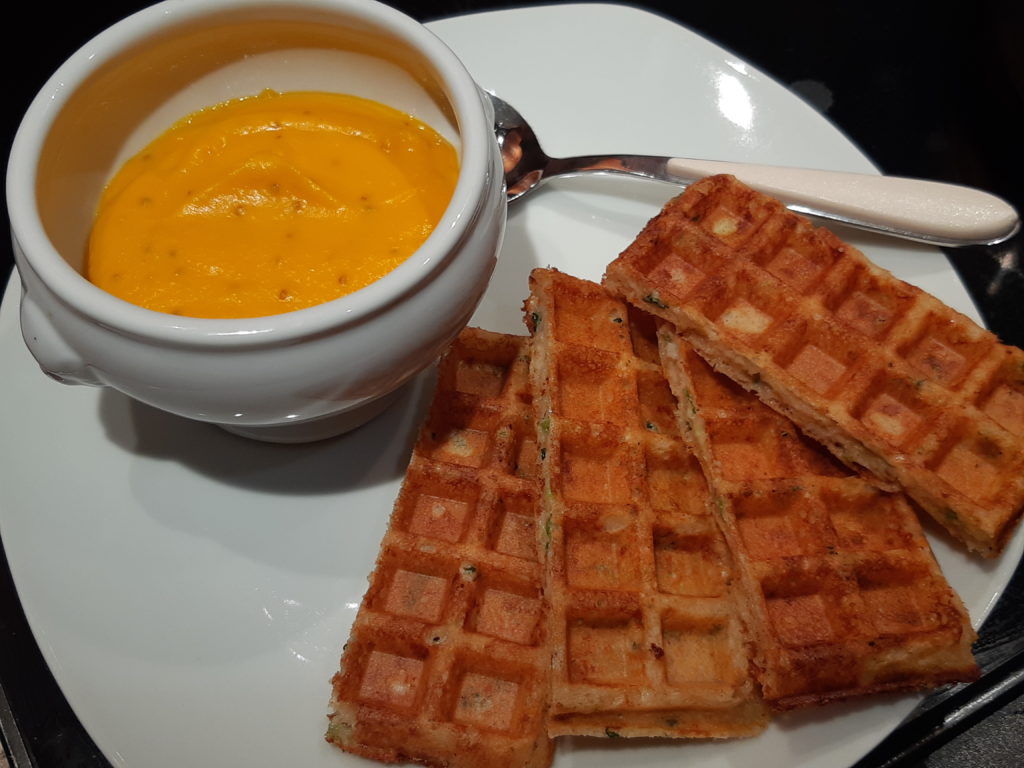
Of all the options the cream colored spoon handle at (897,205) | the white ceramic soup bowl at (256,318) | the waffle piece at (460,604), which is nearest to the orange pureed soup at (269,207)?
the white ceramic soup bowl at (256,318)

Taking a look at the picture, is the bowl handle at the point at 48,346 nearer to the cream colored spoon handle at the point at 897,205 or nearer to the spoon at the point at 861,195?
the spoon at the point at 861,195

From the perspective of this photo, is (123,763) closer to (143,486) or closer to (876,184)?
(143,486)


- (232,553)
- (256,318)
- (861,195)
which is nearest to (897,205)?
(861,195)

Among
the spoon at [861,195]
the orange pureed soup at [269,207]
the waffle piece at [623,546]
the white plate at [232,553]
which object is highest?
the spoon at [861,195]

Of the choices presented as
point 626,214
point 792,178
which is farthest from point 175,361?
point 792,178

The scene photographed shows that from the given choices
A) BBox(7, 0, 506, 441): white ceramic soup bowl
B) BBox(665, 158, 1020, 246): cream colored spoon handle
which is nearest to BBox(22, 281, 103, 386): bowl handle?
BBox(7, 0, 506, 441): white ceramic soup bowl

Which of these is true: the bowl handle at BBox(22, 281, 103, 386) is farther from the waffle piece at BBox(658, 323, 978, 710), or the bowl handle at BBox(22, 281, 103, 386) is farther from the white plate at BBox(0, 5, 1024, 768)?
the waffle piece at BBox(658, 323, 978, 710)

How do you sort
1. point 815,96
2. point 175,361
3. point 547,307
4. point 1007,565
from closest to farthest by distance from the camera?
point 175,361 < point 1007,565 < point 547,307 < point 815,96

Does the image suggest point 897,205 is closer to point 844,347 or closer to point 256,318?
point 844,347
